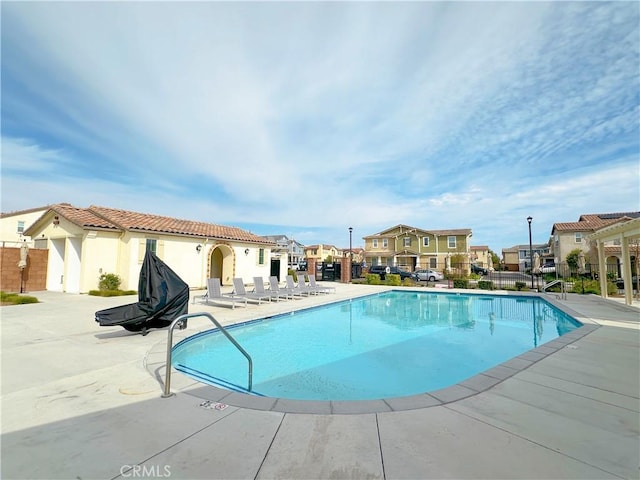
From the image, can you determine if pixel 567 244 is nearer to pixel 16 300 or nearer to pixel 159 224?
pixel 159 224

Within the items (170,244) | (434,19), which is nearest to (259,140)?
(170,244)

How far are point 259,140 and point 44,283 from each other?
46.2 ft

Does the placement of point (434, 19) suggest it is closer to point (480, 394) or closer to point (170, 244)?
point (480, 394)

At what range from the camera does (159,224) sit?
16.9 metres

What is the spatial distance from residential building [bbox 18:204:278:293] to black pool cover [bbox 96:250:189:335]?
344 inches

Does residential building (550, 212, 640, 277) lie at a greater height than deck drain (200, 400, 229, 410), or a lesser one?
greater

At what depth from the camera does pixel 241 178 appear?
69.4 feet

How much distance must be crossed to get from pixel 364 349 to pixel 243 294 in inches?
253

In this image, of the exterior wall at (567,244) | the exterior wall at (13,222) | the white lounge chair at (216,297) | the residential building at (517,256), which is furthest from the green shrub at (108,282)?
the residential building at (517,256)

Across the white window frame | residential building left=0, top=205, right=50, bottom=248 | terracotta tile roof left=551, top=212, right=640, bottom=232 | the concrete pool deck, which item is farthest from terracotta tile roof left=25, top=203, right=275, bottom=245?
terracotta tile roof left=551, top=212, right=640, bottom=232

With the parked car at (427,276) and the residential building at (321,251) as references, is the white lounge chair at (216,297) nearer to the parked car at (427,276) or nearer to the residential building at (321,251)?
the parked car at (427,276)

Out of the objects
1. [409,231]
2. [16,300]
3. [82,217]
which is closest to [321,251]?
[409,231]

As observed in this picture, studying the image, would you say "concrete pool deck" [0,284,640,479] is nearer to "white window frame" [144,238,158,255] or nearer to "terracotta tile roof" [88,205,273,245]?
"white window frame" [144,238,158,255]

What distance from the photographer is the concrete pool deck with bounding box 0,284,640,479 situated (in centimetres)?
247
